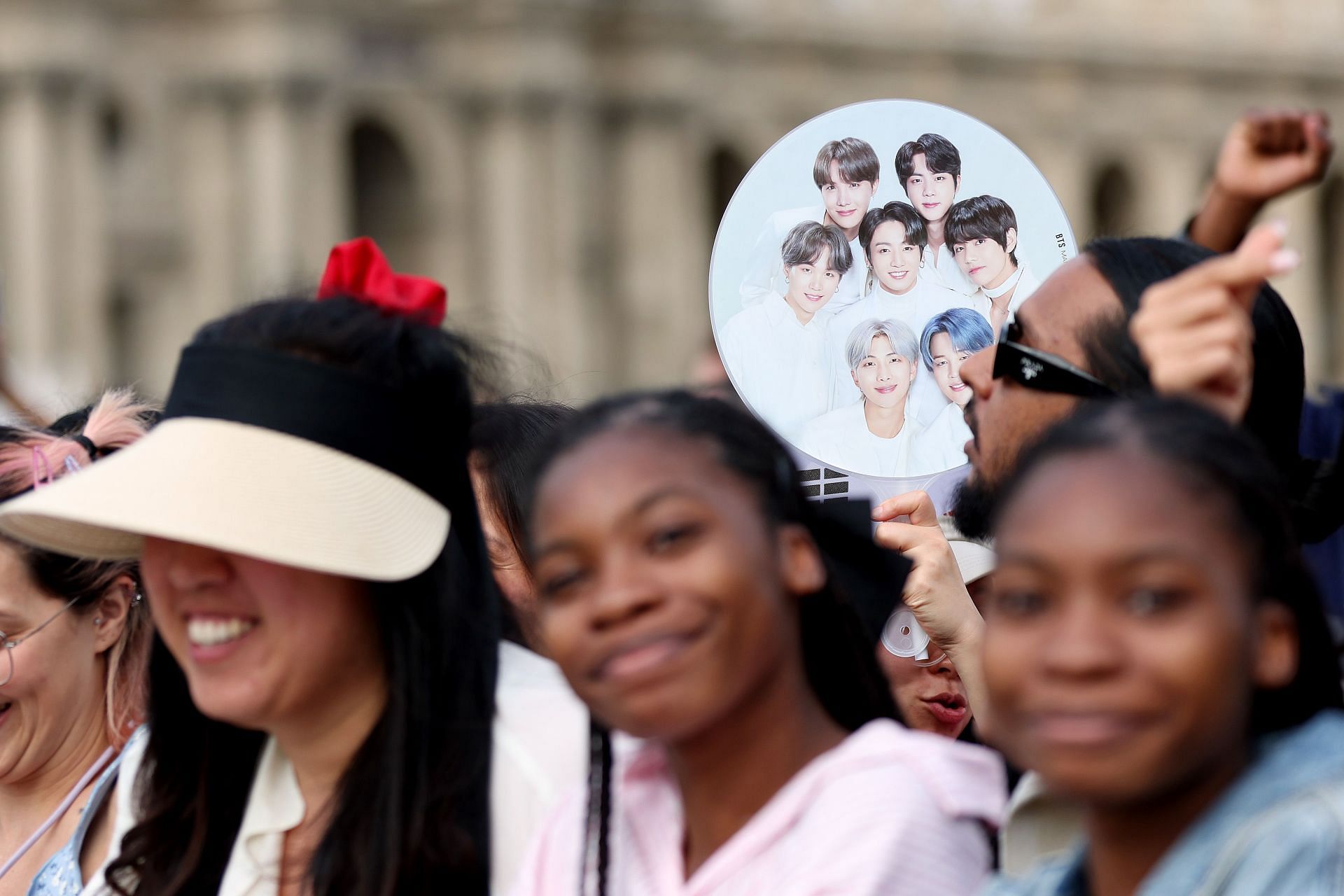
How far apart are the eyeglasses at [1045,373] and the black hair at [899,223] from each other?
44 centimetres

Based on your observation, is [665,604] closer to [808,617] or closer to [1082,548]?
[808,617]

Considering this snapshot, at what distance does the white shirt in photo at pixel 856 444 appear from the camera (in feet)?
11.7

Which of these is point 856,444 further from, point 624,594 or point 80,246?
point 80,246

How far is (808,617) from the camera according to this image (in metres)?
2.72

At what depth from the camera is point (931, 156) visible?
3.57 meters

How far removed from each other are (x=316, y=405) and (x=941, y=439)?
3.61 feet

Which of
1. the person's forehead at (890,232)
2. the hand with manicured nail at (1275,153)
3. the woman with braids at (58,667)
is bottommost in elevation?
the woman with braids at (58,667)

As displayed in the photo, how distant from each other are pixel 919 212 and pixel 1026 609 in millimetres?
1482

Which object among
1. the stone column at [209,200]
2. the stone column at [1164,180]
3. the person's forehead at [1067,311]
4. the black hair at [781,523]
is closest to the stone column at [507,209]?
the stone column at [209,200]

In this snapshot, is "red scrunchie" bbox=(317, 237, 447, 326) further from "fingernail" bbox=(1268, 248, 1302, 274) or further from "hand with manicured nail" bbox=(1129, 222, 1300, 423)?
"fingernail" bbox=(1268, 248, 1302, 274)

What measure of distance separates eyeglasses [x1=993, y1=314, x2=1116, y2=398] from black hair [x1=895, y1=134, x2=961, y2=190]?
50cm

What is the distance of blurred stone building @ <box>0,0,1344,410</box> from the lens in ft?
92.1

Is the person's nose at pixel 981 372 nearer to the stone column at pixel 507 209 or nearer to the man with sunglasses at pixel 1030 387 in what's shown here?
the man with sunglasses at pixel 1030 387

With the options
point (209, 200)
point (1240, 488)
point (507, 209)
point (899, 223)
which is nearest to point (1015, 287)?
point (899, 223)
